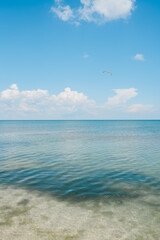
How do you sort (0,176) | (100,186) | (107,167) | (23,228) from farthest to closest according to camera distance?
(107,167)
(0,176)
(100,186)
(23,228)

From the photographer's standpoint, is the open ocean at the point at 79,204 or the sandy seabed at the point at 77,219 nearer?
the sandy seabed at the point at 77,219

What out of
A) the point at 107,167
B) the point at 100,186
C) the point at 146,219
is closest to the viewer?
the point at 146,219

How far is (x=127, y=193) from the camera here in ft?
46.8

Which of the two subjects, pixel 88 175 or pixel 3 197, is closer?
pixel 3 197

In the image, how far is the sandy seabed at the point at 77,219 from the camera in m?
8.94

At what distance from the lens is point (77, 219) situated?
10430mm

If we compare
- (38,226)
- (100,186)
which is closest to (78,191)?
(100,186)

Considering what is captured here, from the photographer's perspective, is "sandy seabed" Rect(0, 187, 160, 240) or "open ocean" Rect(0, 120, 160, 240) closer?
"sandy seabed" Rect(0, 187, 160, 240)

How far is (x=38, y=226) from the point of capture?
9.65 metres

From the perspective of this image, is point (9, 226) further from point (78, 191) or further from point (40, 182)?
point (40, 182)

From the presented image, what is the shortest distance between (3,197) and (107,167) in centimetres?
1344

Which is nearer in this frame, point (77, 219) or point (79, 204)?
point (77, 219)

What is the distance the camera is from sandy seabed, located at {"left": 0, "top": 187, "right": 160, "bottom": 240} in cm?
894

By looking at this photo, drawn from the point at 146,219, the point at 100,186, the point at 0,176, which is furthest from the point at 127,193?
the point at 0,176
